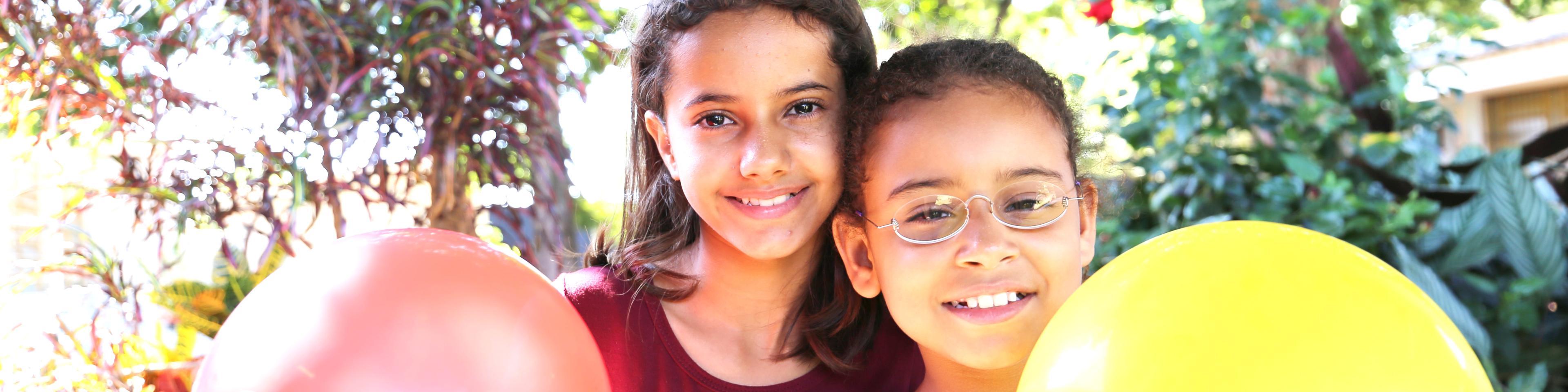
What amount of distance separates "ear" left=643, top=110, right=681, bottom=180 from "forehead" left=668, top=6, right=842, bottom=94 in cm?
10

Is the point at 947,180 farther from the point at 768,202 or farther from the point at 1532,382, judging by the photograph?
the point at 1532,382

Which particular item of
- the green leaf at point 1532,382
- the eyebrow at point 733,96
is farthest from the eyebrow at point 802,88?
the green leaf at point 1532,382

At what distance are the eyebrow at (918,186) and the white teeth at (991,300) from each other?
145mm

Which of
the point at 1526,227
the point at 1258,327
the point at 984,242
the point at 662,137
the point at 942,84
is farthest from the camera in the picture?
the point at 1526,227

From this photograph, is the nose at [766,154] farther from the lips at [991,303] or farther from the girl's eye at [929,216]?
the lips at [991,303]

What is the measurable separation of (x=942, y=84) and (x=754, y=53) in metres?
0.27

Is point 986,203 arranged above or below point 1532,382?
above

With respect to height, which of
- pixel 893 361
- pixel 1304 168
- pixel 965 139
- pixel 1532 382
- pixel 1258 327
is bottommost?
pixel 1532 382

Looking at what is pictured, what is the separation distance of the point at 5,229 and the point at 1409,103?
167 inches

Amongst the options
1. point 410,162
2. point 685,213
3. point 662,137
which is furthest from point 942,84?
point 410,162

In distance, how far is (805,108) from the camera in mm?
1468

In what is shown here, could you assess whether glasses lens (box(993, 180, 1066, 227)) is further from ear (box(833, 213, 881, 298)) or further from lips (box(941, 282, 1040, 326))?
ear (box(833, 213, 881, 298))

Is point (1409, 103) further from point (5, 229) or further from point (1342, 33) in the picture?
point (5, 229)

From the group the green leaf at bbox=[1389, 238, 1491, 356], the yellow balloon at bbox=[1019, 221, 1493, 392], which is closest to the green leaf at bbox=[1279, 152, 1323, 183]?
the green leaf at bbox=[1389, 238, 1491, 356]
